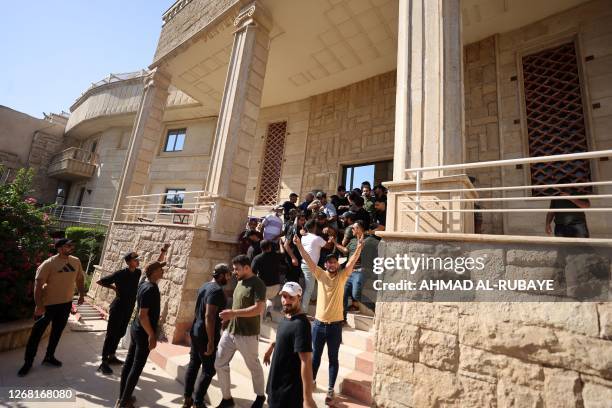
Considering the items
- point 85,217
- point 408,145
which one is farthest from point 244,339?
point 85,217

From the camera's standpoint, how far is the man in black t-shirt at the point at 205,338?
3090mm

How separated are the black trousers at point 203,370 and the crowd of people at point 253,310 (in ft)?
0.03

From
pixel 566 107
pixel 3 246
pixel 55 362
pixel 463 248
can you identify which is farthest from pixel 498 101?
pixel 3 246

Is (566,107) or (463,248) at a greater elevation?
(566,107)

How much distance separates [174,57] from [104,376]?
919cm

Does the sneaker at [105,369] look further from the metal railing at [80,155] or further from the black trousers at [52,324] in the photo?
the metal railing at [80,155]

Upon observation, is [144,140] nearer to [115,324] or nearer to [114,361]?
[115,324]

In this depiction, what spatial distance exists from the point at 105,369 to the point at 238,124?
5014 mm

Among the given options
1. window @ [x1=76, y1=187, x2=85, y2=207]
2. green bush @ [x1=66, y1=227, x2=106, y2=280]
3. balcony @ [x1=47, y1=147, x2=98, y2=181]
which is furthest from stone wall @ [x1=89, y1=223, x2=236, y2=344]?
window @ [x1=76, y1=187, x2=85, y2=207]

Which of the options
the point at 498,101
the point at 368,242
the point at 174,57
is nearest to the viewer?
the point at 368,242

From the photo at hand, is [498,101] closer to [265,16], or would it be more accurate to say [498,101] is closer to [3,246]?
[265,16]

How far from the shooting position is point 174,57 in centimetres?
938

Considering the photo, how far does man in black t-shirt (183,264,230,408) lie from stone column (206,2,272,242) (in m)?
2.60

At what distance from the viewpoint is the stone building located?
7.27ft
